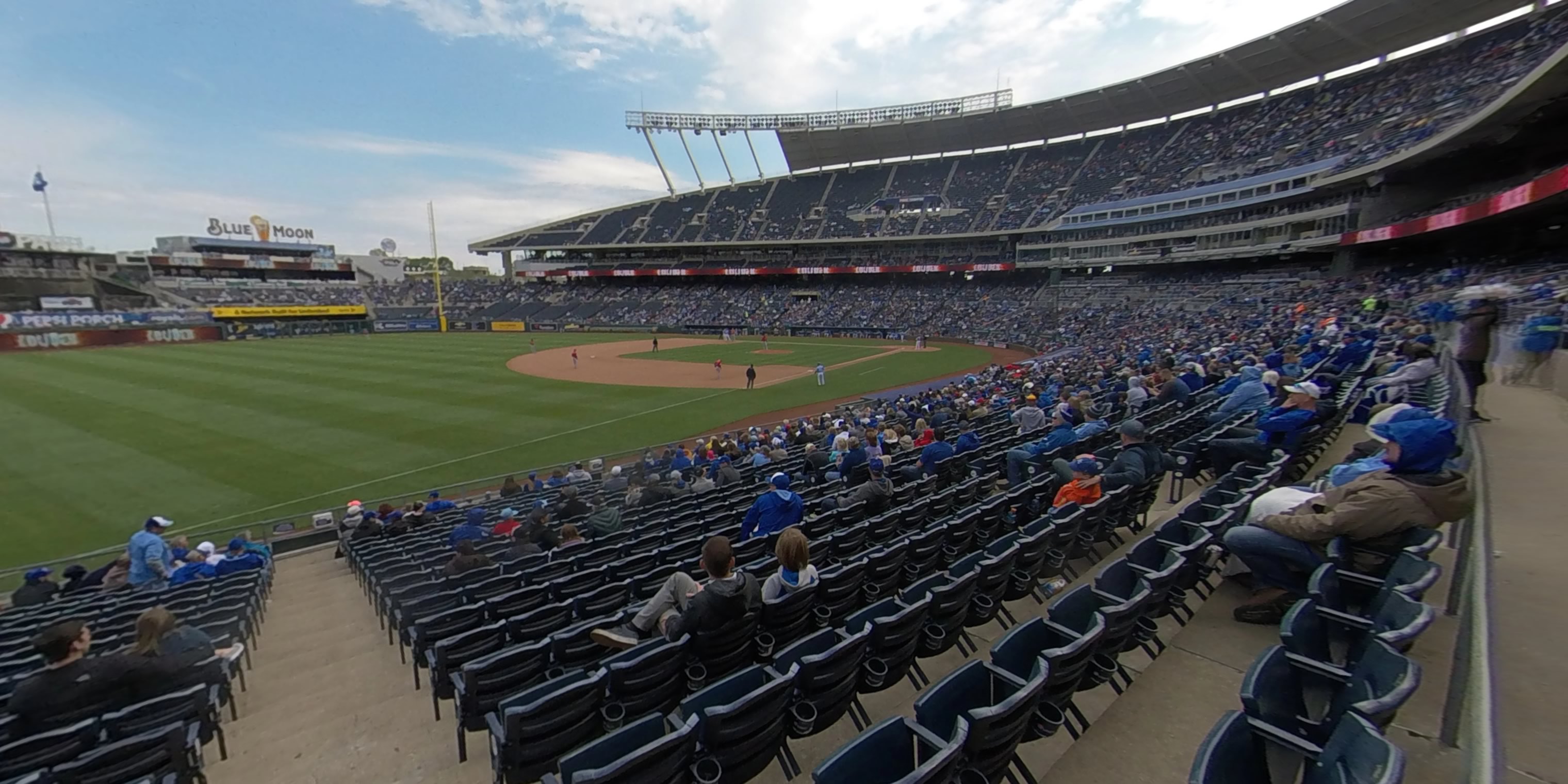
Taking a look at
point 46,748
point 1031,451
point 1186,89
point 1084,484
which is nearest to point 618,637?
point 46,748

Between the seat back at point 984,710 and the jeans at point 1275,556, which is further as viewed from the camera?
the jeans at point 1275,556

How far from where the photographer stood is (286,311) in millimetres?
68438

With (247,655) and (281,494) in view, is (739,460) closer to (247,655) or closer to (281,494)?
(247,655)

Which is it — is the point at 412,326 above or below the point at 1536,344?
above

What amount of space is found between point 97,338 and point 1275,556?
256 ft

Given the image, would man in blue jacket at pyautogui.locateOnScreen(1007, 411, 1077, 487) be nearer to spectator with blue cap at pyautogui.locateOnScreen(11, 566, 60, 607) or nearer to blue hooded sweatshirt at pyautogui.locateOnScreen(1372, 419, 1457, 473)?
blue hooded sweatshirt at pyautogui.locateOnScreen(1372, 419, 1457, 473)

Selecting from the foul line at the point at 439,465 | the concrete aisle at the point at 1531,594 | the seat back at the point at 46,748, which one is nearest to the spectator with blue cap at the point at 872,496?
the concrete aisle at the point at 1531,594

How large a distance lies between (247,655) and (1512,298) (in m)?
26.0

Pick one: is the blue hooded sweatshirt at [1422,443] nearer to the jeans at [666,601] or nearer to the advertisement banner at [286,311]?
the jeans at [666,601]

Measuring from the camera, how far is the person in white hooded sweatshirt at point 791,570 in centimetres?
467

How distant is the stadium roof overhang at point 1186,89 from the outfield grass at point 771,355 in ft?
113

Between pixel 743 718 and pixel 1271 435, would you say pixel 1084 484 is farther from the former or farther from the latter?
pixel 743 718

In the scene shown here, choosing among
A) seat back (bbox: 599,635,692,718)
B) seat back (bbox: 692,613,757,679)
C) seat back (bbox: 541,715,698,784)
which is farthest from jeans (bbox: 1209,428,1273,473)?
seat back (bbox: 541,715,698,784)

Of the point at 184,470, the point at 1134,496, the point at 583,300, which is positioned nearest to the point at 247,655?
the point at 1134,496
